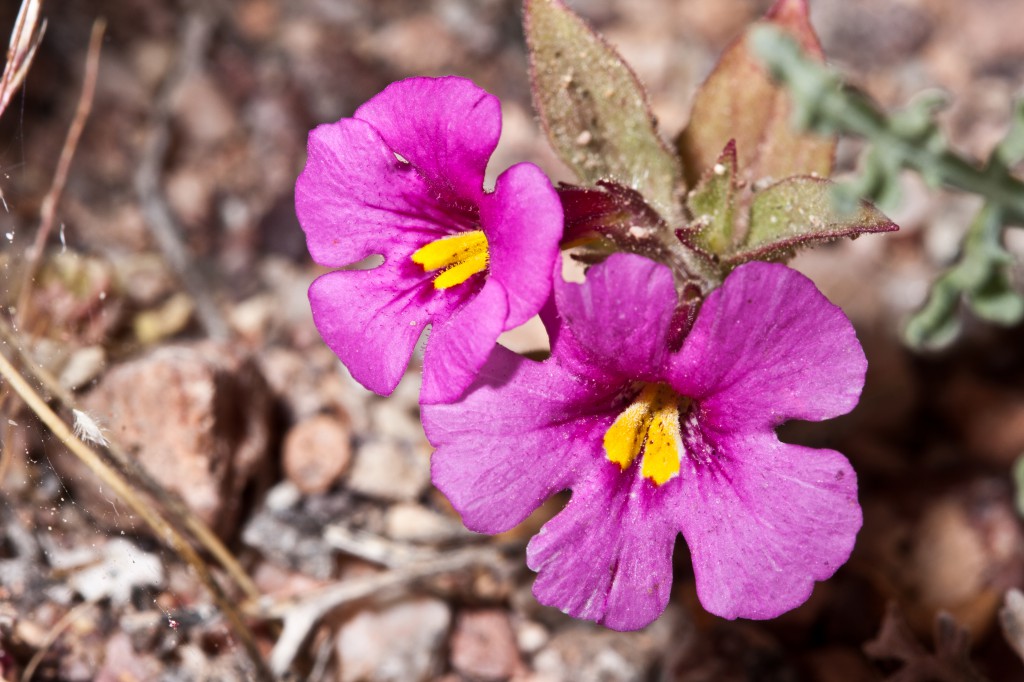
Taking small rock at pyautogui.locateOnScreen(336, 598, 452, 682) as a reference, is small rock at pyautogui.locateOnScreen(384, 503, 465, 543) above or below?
above

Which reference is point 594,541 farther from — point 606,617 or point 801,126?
point 801,126

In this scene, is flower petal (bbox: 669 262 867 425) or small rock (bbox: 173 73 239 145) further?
small rock (bbox: 173 73 239 145)

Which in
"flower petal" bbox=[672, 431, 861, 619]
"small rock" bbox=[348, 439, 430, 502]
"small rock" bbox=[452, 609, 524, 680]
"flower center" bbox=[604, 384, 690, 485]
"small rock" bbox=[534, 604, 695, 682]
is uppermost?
"flower center" bbox=[604, 384, 690, 485]

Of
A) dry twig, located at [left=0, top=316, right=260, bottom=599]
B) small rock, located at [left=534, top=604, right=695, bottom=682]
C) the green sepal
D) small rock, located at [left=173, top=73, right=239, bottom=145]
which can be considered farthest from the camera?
small rock, located at [left=173, top=73, right=239, bottom=145]

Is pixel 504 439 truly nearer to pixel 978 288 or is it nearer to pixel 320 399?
pixel 978 288

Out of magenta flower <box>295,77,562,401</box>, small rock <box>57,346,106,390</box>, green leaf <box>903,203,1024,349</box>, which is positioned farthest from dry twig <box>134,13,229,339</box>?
green leaf <box>903,203,1024,349</box>

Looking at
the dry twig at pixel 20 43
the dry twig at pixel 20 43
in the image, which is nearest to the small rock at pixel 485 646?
the dry twig at pixel 20 43

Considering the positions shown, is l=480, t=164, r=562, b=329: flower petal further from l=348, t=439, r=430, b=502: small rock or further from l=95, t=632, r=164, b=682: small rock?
l=95, t=632, r=164, b=682: small rock
